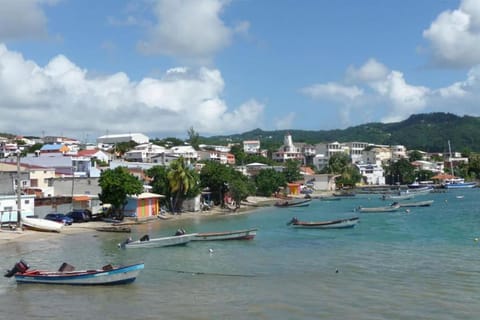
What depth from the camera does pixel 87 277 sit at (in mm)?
26938

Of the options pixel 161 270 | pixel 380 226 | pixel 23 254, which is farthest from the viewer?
pixel 380 226

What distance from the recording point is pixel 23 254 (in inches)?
1448

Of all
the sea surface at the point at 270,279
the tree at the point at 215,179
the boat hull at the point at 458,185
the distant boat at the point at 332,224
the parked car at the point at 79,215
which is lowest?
the sea surface at the point at 270,279

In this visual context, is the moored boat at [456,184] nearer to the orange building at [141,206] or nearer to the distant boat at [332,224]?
the distant boat at [332,224]

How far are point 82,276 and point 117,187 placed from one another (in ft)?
97.0

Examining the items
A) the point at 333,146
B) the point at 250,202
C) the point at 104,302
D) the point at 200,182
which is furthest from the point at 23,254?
the point at 333,146

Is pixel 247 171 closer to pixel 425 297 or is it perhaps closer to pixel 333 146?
pixel 333 146

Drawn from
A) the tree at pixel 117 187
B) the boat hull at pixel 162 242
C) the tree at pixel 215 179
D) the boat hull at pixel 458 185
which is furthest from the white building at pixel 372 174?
the boat hull at pixel 162 242

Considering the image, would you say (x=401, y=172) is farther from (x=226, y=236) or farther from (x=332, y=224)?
(x=226, y=236)

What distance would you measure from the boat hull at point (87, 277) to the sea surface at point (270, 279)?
13.1 inches

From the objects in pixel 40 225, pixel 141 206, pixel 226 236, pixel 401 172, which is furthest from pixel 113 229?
pixel 401 172

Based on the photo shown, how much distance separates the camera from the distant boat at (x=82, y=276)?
88.2 ft

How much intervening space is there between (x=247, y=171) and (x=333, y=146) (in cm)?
7900

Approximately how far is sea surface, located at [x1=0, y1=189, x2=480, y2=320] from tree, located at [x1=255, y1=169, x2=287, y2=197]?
203ft
